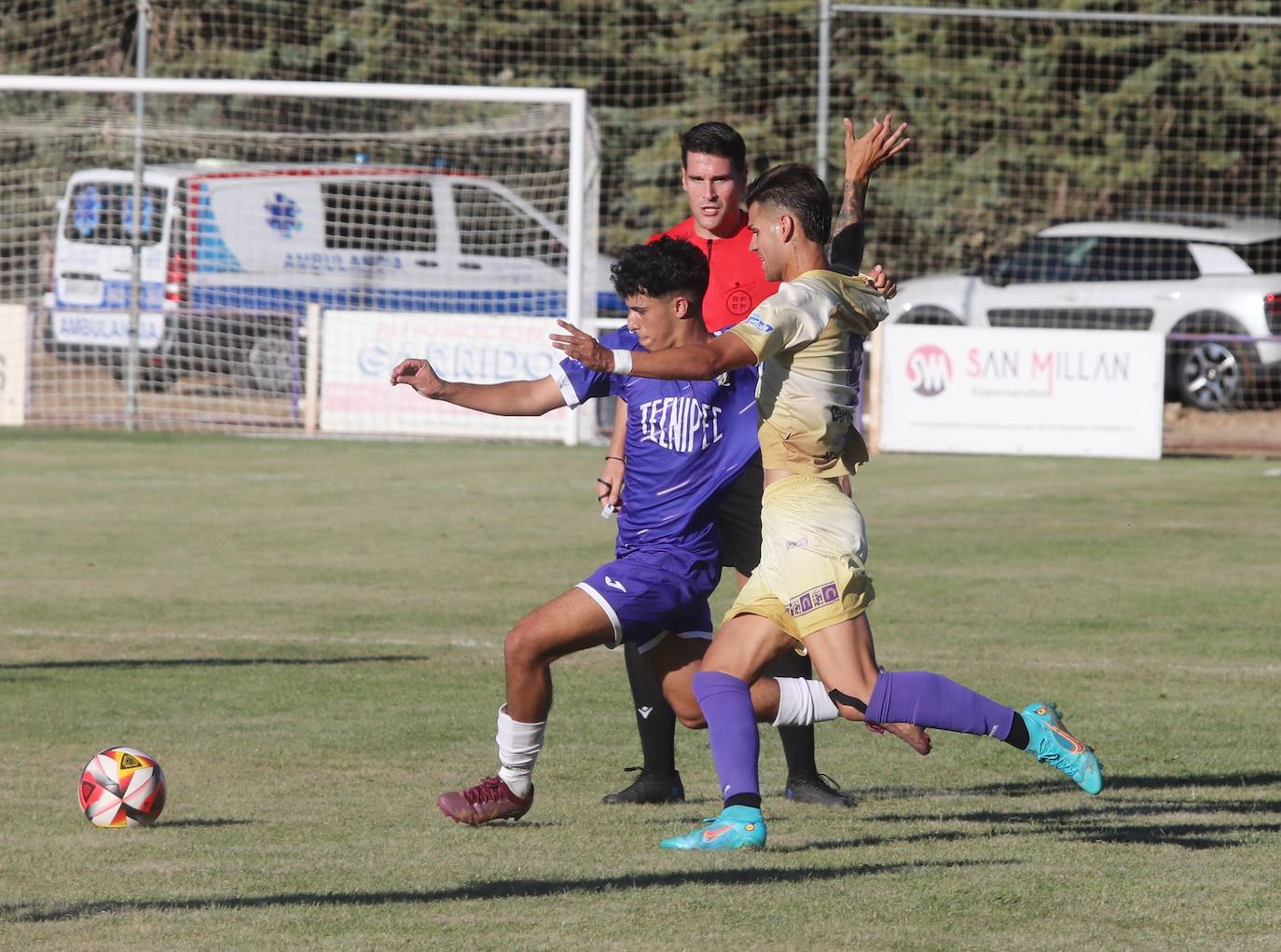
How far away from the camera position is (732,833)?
5410 mm

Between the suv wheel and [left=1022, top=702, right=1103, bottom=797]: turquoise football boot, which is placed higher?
the suv wheel

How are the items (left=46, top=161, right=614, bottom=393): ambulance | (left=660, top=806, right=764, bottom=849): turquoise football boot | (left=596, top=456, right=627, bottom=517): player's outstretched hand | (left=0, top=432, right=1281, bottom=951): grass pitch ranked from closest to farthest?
(left=0, top=432, right=1281, bottom=951): grass pitch, (left=660, top=806, right=764, bottom=849): turquoise football boot, (left=596, top=456, right=627, bottom=517): player's outstretched hand, (left=46, top=161, right=614, bottom=393): ambulance

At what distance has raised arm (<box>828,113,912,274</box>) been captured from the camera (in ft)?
20.3

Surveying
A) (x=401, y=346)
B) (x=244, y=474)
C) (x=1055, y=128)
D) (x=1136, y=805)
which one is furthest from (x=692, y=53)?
(x=1136, y=805)

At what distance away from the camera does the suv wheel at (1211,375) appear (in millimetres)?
22672

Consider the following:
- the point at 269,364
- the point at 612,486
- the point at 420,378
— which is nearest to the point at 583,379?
the point at 612,486

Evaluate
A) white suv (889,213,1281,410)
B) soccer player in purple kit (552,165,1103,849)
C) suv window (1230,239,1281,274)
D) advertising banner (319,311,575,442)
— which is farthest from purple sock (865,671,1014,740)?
suv window (1230,239,1281,274)

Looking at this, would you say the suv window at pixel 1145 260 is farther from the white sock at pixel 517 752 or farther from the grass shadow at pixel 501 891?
the grass shadow at pixel 501 891

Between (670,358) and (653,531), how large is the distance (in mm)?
1059

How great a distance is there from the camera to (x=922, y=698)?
5469 mm

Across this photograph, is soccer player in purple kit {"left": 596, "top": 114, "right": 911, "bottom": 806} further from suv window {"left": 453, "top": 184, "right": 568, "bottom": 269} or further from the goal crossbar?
suv window {"left": 453, "top": 184, "right": 568, "bottom": 269}

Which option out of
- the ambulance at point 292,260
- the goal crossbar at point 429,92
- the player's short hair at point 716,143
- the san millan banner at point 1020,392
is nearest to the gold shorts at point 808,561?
the player's short hair at point 716,143

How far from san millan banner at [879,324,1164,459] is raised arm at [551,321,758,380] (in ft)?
49.9

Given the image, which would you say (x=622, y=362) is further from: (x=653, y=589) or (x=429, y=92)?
(x=429, y=92)
